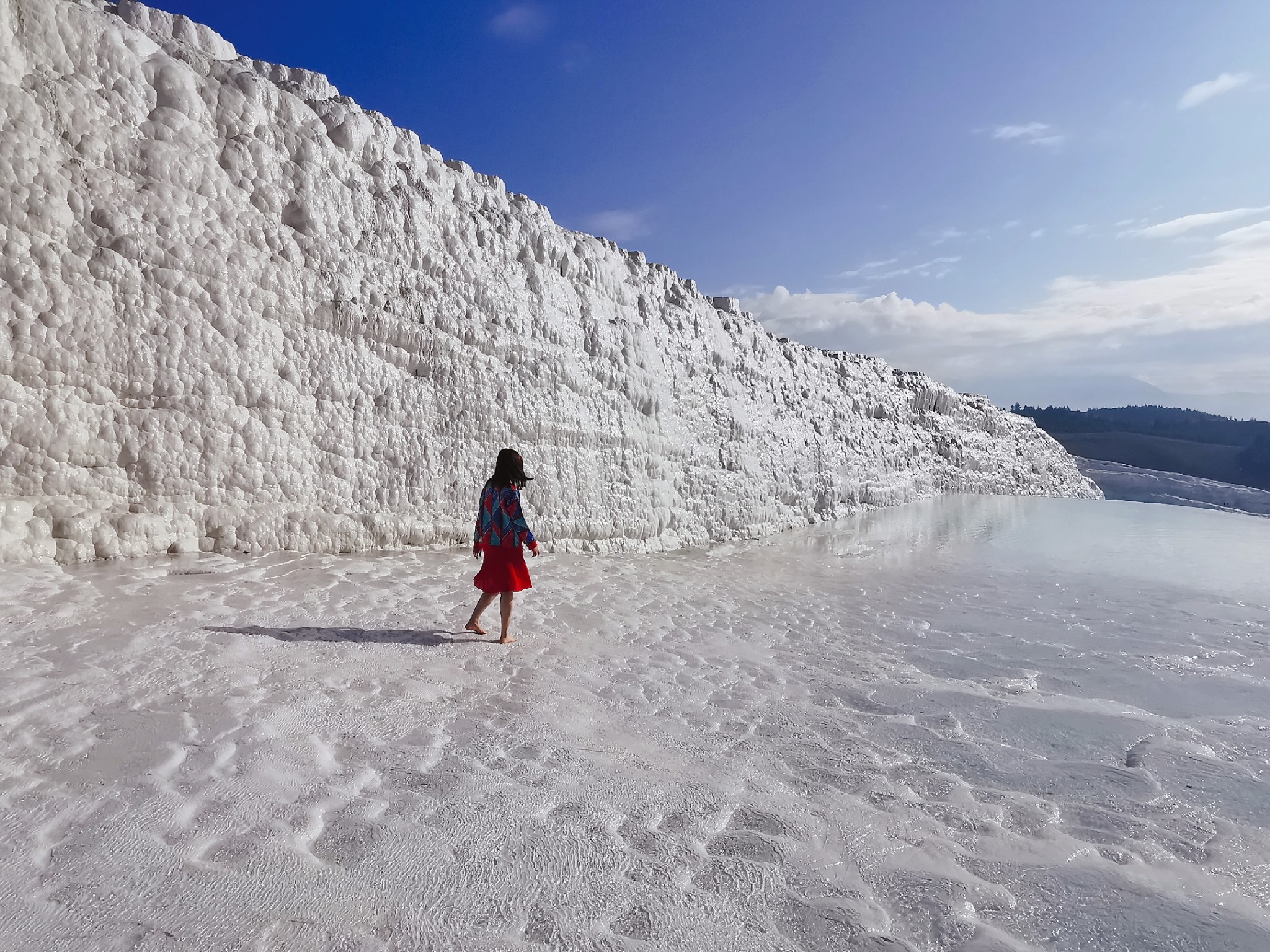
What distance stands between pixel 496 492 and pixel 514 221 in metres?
5.19

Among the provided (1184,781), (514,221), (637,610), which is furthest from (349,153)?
(1184,781)

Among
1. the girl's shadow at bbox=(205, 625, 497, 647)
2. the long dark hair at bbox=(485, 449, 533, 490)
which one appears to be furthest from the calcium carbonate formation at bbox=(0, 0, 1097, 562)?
the long dark hair at bbox=(485, 449, 533, 490)

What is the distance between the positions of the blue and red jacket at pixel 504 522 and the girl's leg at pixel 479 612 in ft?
1.03

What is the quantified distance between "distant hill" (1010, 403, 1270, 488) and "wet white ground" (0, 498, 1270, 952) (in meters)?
38.4

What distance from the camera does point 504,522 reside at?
4.37 meters

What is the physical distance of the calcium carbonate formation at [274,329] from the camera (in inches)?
197

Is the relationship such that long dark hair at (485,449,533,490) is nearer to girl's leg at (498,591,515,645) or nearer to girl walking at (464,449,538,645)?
girl walking at (464,449,538,645)

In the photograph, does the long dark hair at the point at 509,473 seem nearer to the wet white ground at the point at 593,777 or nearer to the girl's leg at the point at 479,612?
the girl's leg at the point at 479,612

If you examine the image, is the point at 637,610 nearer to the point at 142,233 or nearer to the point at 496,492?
the point at 496,492

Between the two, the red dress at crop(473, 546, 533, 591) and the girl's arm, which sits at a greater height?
the girl's arm

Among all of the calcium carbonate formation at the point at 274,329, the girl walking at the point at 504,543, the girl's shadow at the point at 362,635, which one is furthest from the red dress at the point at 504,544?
the calcium carbonate formation at the point at 274,329

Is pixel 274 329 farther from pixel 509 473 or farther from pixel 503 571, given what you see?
pixel 503 571

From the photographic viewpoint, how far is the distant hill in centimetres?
3972

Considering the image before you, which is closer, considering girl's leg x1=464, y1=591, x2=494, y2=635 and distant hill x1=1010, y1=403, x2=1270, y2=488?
girl's leg x1=464, y1=591, x2=494, y2=635
